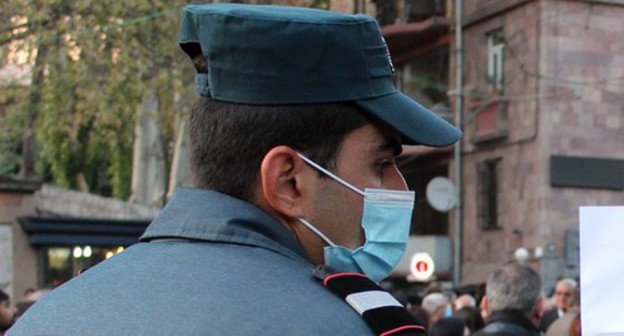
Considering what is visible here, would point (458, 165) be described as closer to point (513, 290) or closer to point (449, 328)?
point (449, 328)

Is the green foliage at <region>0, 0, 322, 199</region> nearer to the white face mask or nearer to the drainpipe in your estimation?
the drainpipe

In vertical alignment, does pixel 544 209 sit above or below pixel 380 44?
below

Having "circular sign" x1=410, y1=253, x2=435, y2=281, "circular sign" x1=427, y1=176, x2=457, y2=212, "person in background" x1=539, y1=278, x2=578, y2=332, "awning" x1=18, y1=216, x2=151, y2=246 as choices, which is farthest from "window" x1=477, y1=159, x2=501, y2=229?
"person in background" x1=539, y1=278, x2=578, y2=332

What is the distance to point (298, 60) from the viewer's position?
176 cm

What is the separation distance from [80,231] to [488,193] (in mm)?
10682

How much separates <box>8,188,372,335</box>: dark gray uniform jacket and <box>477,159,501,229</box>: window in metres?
25.0

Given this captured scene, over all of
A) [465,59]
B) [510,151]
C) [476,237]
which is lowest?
[476,237]

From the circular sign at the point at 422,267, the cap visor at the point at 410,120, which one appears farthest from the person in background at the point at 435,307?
the circular sign at the point at 422,267

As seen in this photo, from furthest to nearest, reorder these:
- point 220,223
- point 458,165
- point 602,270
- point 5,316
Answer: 1. point 458,165
2. point 5,316
3. point 602,270
4. point 220,223

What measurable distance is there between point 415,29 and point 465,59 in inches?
62.1

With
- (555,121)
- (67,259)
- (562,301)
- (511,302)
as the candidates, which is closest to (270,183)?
(511,302)

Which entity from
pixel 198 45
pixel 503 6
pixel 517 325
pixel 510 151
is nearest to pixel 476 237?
pixel 510 151

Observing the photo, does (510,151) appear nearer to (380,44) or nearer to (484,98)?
(484,98)

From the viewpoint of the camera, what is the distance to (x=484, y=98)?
2619 centimetres
